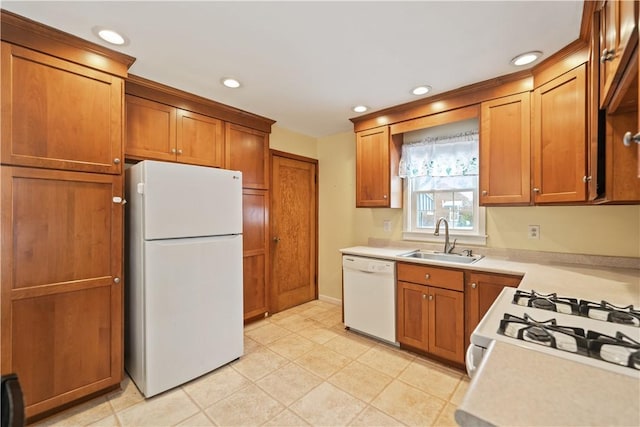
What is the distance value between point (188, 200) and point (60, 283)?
35.2 inches

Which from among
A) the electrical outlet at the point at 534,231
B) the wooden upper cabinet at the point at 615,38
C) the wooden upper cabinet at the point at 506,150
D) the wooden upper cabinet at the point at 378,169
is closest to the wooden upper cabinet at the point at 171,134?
the wooden upper cabinet at the point at 378,169

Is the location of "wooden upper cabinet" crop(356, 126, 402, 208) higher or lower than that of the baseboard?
higher

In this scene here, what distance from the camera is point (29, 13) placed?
5.02ft

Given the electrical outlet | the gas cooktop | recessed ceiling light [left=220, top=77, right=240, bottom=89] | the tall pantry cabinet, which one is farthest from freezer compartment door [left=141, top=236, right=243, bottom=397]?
the electrical outlet

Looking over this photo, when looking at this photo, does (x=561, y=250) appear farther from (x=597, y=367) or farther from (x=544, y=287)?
(x=597, y=367)

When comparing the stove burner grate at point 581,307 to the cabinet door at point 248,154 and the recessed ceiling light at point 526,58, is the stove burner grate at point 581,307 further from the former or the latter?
the cabinet door at point 248,154

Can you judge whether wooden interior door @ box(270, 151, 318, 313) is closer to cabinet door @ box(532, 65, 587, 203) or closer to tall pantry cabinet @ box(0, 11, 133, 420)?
tall pantry cabinet @ box(0, 11, 133, 420)

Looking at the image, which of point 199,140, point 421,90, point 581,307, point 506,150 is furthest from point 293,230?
point 581,307

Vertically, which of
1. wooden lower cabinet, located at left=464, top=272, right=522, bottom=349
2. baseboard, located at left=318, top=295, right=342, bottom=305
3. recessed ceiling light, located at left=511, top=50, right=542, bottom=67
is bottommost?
baseboard, located at left=318, top=295, right=342, bottom=305

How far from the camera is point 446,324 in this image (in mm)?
2285

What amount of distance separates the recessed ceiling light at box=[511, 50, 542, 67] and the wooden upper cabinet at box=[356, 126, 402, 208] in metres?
1.20

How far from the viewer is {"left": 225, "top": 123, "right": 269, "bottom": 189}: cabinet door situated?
9.65 ft

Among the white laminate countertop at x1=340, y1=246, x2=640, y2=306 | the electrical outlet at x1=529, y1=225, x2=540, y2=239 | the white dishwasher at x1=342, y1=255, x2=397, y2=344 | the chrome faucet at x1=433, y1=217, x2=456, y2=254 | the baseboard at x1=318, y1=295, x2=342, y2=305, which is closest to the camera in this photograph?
the white laminate countertop at x1=340, y1=246, x2=640, y2=306

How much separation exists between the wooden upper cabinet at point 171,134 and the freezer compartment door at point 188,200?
518mm
